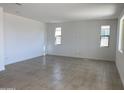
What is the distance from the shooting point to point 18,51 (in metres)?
6.04

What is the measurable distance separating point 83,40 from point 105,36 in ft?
4.40

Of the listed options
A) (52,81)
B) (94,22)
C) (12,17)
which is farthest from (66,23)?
(52,81)

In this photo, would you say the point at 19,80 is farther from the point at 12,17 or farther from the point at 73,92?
the point at 12,17

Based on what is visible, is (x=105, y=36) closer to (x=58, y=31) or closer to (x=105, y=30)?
(x=105, y=30)

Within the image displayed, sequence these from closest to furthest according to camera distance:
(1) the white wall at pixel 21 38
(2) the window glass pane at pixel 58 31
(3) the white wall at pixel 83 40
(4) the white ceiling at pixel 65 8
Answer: (4) the white ceiling at pixel 65 8
(1) the white wall at pixel 21 38
(3) the white wall at pixel 83 40
(2) the window glass pane at pixel 58 31

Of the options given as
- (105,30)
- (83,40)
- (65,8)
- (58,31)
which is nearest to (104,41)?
(105,30)

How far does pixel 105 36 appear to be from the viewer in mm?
6699

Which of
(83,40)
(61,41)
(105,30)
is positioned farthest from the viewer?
(61,41)

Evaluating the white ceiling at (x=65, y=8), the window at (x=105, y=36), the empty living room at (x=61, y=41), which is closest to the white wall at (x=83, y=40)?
the empty living room at (x=61, y=41)

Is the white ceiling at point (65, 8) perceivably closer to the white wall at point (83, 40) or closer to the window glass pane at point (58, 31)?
the white wall at point (83, 40)

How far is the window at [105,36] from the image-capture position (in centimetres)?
663

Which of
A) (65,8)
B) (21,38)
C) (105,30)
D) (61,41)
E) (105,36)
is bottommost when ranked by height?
(61,41)

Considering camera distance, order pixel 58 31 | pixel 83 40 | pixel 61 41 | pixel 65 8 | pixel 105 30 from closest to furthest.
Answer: pixel 65 8 < pixel 105 30 < pixel 83 40 < pixel 61 41 < pixel 58 31

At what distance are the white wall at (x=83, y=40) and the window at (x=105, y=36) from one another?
0.57 feet
